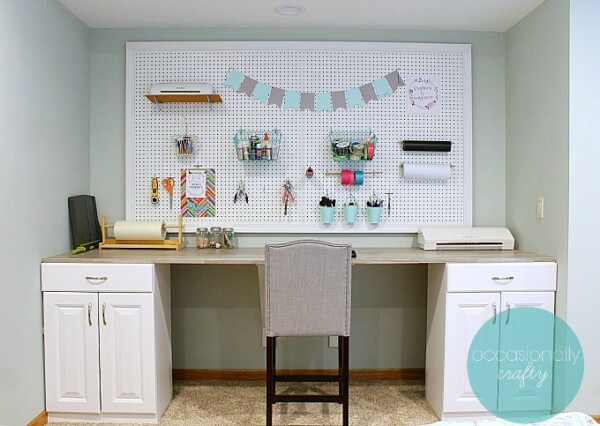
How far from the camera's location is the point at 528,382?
2682 mm

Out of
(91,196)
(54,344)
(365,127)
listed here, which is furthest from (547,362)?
(91,196)

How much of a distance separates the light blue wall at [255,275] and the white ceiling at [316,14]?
7 centimetres

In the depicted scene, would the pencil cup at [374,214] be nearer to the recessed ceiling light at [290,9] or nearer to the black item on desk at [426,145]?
the black item on desk at [426,145]

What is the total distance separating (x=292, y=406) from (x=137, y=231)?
1.36 meters

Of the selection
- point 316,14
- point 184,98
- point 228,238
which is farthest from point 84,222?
point 316,14

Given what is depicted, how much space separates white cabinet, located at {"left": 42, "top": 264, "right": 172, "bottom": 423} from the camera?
2.60 m

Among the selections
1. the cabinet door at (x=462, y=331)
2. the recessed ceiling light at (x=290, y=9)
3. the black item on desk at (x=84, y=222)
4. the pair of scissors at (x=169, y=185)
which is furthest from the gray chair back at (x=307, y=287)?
the recessed ceiling light at (x=290, y=9)

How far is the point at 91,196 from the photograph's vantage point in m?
3.16

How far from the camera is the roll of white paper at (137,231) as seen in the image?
9.75ft

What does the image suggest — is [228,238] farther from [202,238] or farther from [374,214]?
[374,214]
